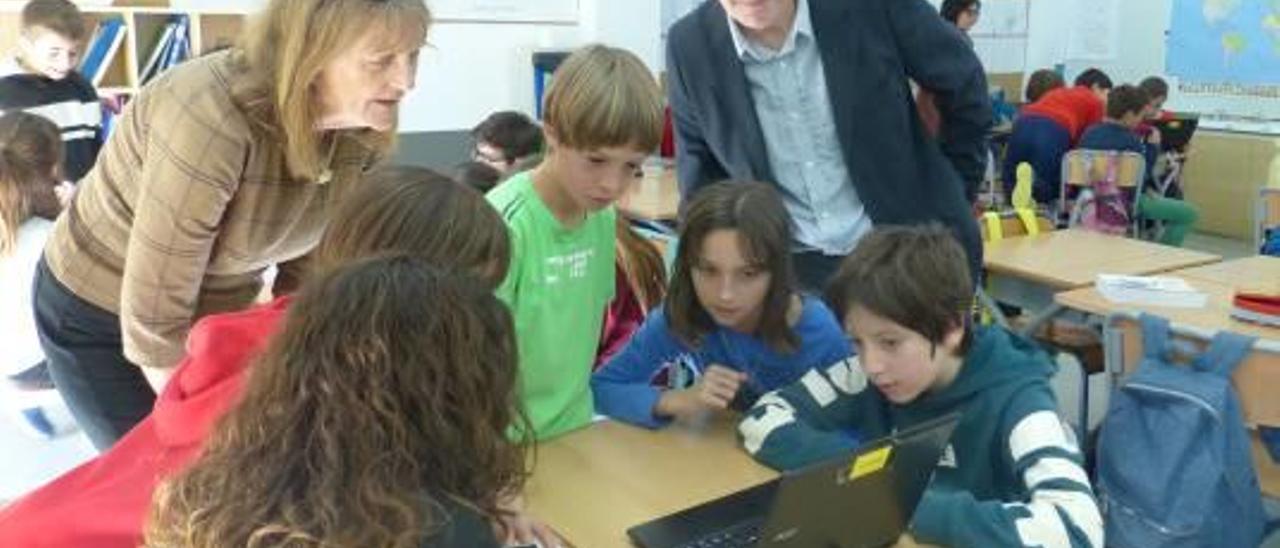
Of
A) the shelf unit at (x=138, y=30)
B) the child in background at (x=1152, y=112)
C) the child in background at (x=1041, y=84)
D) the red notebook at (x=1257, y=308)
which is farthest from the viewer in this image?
the child in background at (x=1041, y=84)

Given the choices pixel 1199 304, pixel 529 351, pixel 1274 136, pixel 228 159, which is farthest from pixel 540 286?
pixel 1274 136

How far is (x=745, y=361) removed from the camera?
6.59 ft

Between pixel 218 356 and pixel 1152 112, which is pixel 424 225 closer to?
pixel 218 356

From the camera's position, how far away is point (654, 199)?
4.43 m

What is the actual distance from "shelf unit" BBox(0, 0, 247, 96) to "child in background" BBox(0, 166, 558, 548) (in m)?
3.27

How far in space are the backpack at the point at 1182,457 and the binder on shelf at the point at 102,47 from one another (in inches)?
152

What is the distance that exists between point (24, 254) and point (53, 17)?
51.7 inches

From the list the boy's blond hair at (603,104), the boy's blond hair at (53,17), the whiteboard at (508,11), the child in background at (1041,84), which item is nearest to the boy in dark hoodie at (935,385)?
the boy's blond hair at (603,104)

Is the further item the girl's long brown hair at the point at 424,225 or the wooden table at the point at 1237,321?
the wooden table at the point at 1237,321

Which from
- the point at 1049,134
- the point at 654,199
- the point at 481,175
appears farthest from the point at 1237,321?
the point at 1049,134

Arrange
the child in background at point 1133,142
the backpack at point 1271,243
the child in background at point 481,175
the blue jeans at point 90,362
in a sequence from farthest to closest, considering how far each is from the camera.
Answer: the child in background at point 1133,142
the backpack at point 1271,243
the child in background at point 481,175
the blue jeans at point 90,362

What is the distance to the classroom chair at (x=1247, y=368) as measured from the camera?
2129 millimetres

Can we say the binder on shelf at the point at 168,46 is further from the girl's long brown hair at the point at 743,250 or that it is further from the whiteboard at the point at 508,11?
the girl's long brown hair at the point at 743,250

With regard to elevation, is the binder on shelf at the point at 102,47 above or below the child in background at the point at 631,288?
above
